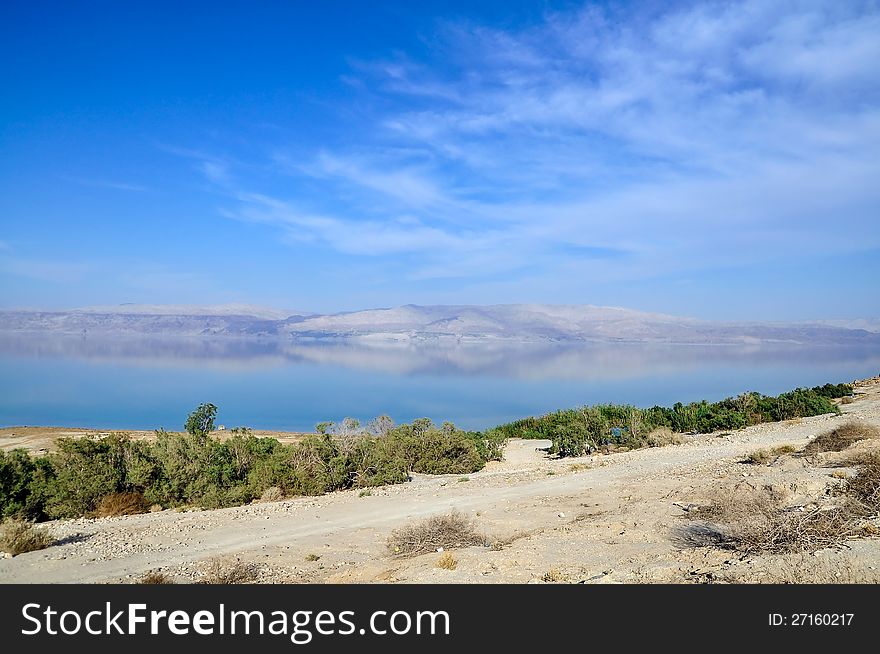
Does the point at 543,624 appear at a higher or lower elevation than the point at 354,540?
higher

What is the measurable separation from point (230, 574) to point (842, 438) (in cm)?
1289

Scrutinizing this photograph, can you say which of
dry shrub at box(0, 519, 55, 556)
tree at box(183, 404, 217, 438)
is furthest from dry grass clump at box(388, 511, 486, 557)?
tree at box(183, 404, 217, 438)

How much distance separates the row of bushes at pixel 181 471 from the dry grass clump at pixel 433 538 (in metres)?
6.01

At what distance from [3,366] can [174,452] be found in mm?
96964

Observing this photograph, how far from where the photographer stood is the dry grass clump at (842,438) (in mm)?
12094

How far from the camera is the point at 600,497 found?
36.8 ft

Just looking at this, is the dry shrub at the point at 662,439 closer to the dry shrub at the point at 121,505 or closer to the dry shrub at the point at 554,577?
the dry shrub at the point at 554,577

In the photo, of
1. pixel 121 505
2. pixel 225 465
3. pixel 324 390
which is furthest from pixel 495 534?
pixel 324 390

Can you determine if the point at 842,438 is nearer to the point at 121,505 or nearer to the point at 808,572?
the point at 808,572

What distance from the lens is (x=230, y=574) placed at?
672 cm

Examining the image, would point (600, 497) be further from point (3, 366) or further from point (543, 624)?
point (3, 366)

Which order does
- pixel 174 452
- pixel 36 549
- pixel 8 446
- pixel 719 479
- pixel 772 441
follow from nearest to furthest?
1. pixel 36 549
2. pixel 719 479
3. pixel 174 452
4. pixel 772 441
5. pixel 8 446

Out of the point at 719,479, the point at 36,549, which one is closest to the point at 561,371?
the point at 719,479

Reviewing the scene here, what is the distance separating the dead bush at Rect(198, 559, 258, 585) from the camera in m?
6.53
